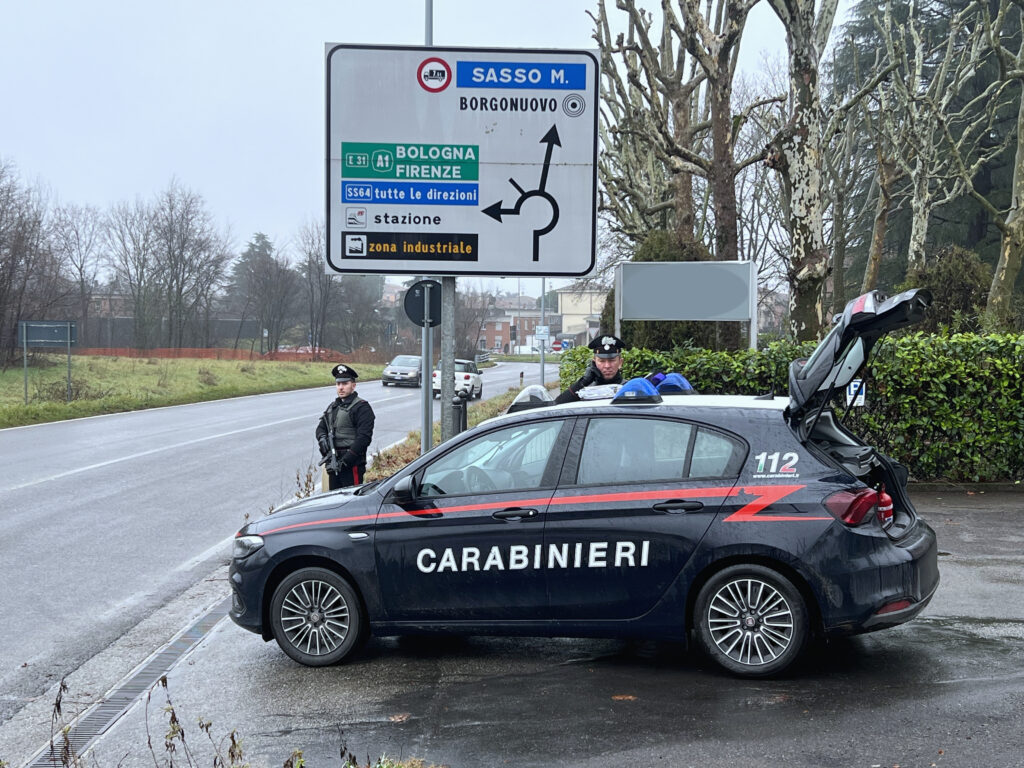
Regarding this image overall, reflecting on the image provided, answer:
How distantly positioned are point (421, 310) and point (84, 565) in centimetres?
390

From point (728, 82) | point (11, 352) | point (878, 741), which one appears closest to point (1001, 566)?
point (878, 741)

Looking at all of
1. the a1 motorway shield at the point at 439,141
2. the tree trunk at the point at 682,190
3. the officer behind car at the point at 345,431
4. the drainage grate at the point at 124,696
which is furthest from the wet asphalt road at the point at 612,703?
the tree trunk at the point at 682,190

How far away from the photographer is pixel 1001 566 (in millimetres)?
8078

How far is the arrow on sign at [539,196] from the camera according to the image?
987 cm

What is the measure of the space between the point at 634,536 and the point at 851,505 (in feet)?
3.65

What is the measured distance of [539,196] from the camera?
9.95 meters

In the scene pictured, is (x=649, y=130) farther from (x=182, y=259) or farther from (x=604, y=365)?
(x=182, y=259)

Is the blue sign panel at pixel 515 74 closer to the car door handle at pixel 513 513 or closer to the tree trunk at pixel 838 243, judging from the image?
the car door handle at pixel 513 513

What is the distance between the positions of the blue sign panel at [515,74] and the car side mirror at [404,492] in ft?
16.6

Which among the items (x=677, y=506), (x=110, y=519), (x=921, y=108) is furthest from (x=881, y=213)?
(x=677, y=506)

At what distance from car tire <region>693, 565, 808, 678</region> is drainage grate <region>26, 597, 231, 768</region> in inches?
119

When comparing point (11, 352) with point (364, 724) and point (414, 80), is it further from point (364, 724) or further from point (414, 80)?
point (364, 724)

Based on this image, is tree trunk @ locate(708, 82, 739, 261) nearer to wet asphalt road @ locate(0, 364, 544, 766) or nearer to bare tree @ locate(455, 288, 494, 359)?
wet asphalt road @ locate(0, 364, 544, 766)

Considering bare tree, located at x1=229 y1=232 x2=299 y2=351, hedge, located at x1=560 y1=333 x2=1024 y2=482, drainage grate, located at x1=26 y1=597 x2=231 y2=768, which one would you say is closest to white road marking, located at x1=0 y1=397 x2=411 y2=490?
drainage grate, located at x1=26 y1=597 x2=231 y2=768
